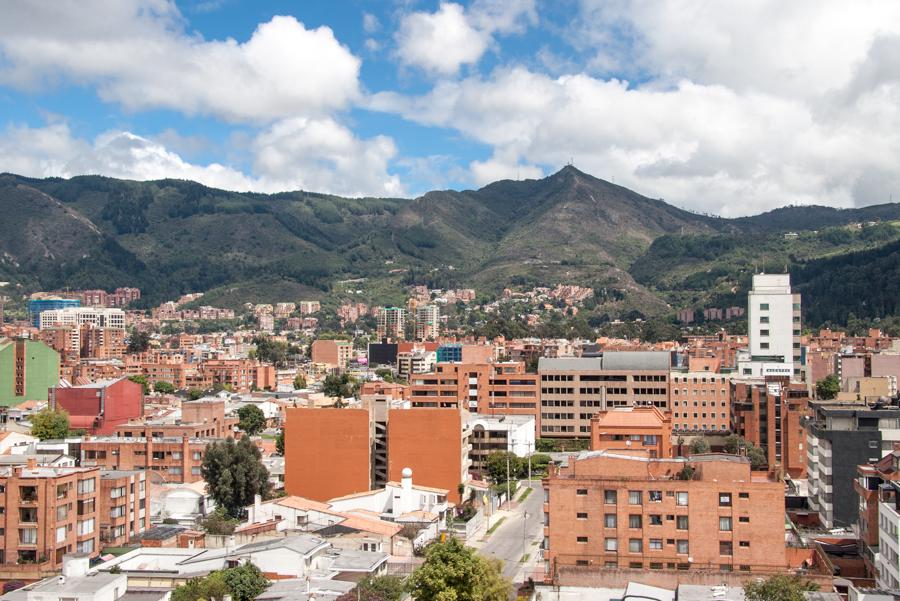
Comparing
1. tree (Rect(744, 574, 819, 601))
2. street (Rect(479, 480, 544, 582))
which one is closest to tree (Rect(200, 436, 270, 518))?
street (Rect(479, 480, 544, 582))

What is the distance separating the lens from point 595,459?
35.8 m

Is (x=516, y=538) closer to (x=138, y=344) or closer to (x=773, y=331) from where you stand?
(x=773, y=331)

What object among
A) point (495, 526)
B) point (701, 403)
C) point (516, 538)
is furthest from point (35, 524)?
point (701, 403)

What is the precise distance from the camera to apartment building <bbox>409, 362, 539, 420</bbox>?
79438 millimetres

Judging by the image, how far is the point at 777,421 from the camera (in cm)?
6862

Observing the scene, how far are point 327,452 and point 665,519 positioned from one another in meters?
28.0

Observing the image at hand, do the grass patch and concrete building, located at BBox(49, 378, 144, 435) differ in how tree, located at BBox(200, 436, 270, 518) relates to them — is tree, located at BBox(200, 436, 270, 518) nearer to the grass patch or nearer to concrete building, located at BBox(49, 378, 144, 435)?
the grass patch

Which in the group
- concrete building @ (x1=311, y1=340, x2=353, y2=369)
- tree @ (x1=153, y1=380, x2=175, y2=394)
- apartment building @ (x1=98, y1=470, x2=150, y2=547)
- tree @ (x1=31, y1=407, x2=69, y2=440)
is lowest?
apartment building @ (x1=98, y1=470, x2=150, y2=547)

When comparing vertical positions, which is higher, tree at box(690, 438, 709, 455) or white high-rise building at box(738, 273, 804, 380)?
white high-rise building at box(738, 273, 804, 380)

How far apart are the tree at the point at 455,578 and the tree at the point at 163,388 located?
86288mm

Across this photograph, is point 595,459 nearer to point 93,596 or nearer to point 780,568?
point 780,568

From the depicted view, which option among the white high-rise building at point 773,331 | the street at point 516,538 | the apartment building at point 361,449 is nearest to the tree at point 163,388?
the apartment building at point 361,449

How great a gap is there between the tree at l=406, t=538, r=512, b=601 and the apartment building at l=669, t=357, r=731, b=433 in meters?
50.8

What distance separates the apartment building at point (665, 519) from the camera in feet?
111
